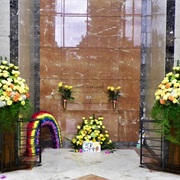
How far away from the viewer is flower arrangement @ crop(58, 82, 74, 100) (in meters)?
5.54

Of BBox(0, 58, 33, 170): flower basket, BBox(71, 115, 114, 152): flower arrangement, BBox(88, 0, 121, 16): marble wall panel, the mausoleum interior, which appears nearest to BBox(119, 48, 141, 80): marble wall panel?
the mausoleum interior

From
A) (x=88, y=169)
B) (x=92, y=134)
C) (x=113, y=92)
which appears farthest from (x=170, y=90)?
(x=92, y=134)

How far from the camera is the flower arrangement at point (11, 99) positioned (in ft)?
12.3

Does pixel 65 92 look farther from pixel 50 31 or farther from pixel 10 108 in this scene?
pixel 10 108

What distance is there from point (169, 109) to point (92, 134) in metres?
1.97

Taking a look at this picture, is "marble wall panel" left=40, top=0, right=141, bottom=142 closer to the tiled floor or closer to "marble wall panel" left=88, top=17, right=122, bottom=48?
"marble wall panel" left=88, top=17, right=122, bottom=48

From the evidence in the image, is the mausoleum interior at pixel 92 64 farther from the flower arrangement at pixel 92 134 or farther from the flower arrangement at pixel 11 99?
the flower arrangement at pixel 11 99

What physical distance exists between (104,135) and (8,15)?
8.80ft

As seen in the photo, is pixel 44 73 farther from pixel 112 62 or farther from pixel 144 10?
pixel 144 10

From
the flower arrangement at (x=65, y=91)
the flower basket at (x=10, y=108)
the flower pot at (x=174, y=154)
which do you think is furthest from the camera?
the flower arrangement at (x=65, y=91)

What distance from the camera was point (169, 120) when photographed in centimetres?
376

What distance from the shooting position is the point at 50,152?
5129 mm

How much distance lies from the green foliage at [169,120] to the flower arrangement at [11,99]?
176 cm

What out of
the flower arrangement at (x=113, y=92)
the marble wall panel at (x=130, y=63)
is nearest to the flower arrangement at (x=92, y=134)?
the flower arrangement at (x=113, y=92)
